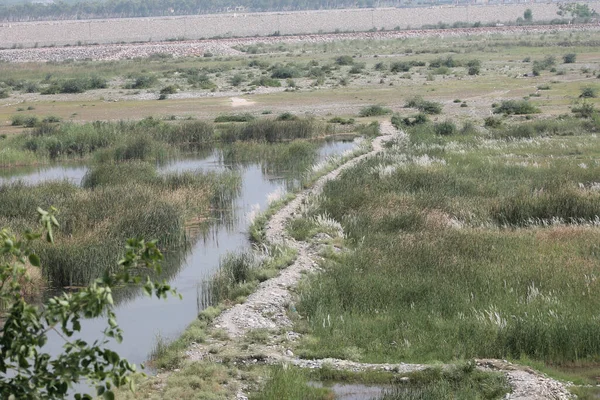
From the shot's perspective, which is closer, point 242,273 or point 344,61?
point 242,273

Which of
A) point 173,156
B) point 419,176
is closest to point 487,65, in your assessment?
point 173,156

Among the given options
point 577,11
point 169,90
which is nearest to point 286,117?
point 169,90

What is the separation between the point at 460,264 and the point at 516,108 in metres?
28.4

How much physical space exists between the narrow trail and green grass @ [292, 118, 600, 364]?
362 millimetres

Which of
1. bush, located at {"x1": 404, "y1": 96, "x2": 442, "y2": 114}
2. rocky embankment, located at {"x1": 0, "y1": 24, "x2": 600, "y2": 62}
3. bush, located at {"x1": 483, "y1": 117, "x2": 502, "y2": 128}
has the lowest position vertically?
rocky embankment, located at {"x1": 0, "y1": 24, "x2": 600, "y2": 62}

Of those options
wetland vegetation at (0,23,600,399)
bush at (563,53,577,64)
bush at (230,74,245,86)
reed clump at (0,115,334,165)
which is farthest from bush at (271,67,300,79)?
reed clump at (0,115,334,165)

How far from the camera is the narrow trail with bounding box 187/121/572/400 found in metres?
11.4

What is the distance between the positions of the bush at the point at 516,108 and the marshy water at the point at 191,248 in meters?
9.83

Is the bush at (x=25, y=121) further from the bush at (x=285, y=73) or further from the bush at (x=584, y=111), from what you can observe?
the bush at (x=285, y=73)

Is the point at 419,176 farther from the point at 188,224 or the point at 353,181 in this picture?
the point at 188,224

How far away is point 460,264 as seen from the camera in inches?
666

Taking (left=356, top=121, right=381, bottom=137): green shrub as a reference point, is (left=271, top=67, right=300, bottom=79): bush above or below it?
below

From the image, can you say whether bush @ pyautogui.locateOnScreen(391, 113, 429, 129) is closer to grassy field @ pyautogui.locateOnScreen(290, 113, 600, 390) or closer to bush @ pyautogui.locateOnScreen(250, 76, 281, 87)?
grassy field @ pyautogui.locateOnScreen(290, 113, 600, 390)

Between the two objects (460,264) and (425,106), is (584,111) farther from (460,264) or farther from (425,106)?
(460,264)
